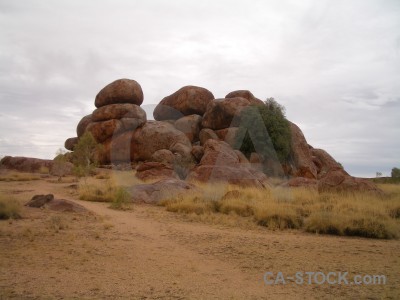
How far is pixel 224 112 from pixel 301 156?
7338 mm

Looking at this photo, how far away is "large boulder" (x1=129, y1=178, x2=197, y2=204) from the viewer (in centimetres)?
1488

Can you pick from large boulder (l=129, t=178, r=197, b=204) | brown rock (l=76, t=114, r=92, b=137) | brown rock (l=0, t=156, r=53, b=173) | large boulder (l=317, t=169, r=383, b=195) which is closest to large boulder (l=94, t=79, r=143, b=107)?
brown rock (l=76, t=114, r=92, b=137)

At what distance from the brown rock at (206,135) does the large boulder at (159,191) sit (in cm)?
1648

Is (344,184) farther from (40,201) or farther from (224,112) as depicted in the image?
(224,112)

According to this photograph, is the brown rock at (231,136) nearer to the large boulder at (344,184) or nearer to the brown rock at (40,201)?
the large boulder at (344,184)

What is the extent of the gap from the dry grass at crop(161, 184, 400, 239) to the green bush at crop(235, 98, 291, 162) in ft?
48.3

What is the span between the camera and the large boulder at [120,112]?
1313 inches

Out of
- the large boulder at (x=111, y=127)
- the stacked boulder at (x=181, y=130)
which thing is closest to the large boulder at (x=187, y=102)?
the stacked boulder at (x=181, y=130)

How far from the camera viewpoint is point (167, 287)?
5.38 metres

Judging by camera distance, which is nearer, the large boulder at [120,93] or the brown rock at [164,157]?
the brown rock at [164,157]

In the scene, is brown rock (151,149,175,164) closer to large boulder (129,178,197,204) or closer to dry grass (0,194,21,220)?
large boulder (129,178,197,204)

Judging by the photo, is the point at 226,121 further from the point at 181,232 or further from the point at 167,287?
the point at 167,287

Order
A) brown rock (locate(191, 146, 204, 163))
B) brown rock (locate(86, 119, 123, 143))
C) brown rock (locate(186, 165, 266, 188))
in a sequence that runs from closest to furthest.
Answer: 1. brown rock (locate(186, 165, 266, 188))
2. brown rock (locate(191, 146, 204, 163))
3. brown rock (locate(86, 119, 123, 143))

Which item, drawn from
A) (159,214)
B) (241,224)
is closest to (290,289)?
(241,224)
